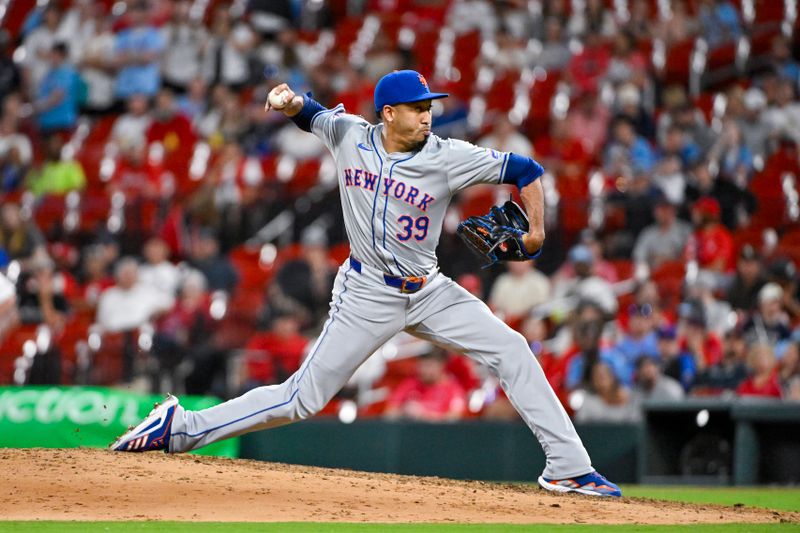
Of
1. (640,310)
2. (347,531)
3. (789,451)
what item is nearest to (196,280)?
(640,310)

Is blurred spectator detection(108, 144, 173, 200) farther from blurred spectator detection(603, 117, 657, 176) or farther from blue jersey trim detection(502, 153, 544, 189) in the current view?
blue jersey trim detection(502, 153, 544, 189)

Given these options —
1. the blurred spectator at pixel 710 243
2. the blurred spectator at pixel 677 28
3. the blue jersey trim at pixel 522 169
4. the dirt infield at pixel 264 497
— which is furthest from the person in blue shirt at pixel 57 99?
the blue jersey trim at pixel 522 169

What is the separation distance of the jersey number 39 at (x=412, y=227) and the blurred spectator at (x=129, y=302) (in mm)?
6623

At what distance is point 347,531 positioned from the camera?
5062 mm

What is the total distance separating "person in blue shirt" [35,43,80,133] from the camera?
16.2m

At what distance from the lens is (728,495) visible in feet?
26.2

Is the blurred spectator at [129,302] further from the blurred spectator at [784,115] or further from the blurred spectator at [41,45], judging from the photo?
the blurred spectator at [784,115]

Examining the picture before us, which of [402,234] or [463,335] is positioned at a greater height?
[402,234]

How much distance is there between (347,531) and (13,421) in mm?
4854

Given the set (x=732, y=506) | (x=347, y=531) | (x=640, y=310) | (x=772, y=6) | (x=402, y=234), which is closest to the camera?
(x=347, y=531)

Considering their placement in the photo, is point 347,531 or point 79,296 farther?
point 79,296

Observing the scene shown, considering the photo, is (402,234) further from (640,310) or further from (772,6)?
(772,6)

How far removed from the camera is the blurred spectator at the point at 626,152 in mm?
12508

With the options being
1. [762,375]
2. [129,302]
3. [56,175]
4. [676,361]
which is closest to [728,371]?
[762,375]
